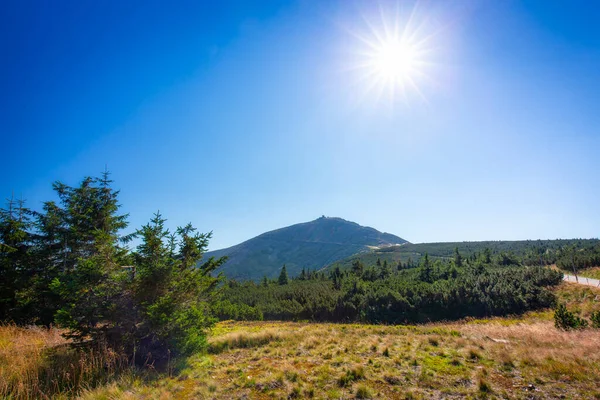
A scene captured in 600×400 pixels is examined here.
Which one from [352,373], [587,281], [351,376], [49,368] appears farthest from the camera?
[587,281]

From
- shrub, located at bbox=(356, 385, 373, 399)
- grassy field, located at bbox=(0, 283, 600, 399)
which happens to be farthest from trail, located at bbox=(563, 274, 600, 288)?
shrub, located at bbox=(356, 385, 373, 399)

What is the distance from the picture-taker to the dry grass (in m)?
5.46

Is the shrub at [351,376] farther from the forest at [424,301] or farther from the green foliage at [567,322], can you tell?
the forest at [424,301]

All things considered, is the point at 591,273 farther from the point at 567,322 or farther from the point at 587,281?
the point at 567,322

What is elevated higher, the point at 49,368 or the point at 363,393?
the point at 49,368

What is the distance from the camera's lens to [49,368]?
6.21m

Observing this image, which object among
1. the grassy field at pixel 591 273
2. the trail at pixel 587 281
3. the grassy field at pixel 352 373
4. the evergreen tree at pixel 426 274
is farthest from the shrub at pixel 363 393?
the grassy field at pixel 591 273

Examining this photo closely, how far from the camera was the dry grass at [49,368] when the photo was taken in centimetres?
546

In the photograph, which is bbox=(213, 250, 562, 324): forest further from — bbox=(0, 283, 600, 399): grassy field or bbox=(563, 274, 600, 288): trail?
bbox=(0, 283, 600, 399): grassy field

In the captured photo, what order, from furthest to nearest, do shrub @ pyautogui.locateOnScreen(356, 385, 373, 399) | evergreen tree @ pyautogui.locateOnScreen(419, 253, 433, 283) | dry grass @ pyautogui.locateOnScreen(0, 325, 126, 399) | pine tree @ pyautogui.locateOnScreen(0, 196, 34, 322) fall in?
evergreen tree @ pyautogui.locateOnScreen(419, 253, 433, 283) → pine tree @ pyautogui.locateOnScreen(0, 196, 34, 322) → shrub @ pyautogui.locateOnScreen(356, 385, 373, 399) → dry grass @ pyautogui.locateOnScreen(0, 325, 126, 399)

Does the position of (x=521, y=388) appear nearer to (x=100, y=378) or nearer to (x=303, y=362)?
(x=303, y=362)

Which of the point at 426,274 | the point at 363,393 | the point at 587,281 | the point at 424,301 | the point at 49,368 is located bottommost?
the point at 424,301

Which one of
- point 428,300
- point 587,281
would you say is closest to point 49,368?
point 428,300

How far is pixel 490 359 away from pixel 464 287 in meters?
34.2
